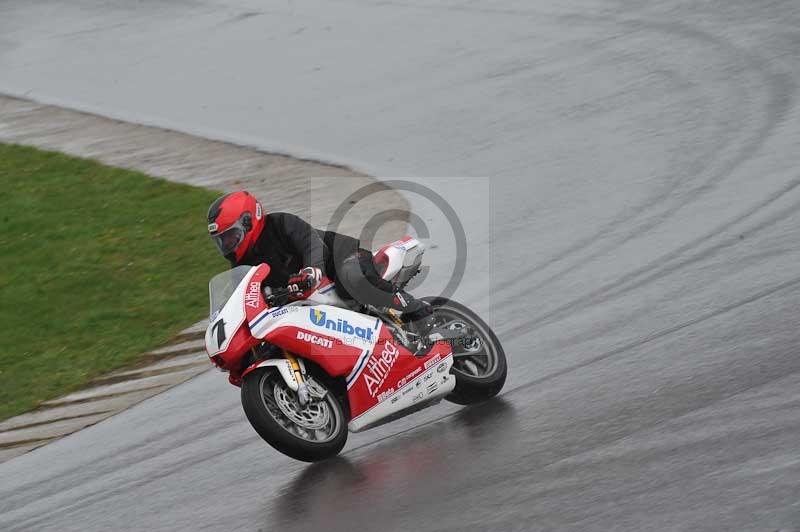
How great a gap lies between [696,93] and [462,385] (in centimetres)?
741

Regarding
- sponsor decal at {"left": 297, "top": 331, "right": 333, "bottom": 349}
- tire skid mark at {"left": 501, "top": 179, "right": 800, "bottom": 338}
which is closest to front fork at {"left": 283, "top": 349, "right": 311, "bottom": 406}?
sponsor decal at {"left": 297, "top": 331, "right": 333, "bottom": 349}

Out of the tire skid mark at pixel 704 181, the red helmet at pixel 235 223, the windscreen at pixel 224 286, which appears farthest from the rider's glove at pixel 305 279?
the tire skid mark at pixel 704 181

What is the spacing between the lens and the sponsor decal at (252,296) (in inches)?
286

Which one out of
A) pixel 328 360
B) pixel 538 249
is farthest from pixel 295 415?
pixel 538 249

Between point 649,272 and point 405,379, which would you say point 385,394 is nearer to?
point 405,379

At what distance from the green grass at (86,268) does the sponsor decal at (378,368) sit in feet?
11.8

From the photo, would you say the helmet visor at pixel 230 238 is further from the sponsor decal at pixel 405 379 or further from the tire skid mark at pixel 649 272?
the tire skid mark at pixel 649 272

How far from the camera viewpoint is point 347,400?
24.6ft

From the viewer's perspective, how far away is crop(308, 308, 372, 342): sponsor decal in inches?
292

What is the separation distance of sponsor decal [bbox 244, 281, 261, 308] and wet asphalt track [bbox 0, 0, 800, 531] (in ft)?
3.64

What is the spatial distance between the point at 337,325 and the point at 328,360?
0.25 metres

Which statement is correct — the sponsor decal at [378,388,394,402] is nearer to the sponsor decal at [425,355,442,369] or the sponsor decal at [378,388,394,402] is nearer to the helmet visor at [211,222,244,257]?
the sponsor decal at [425,355,442,369]

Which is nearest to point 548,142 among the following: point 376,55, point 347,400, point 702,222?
point 702,222

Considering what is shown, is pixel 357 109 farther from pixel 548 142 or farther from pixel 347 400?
pixel 347 400
